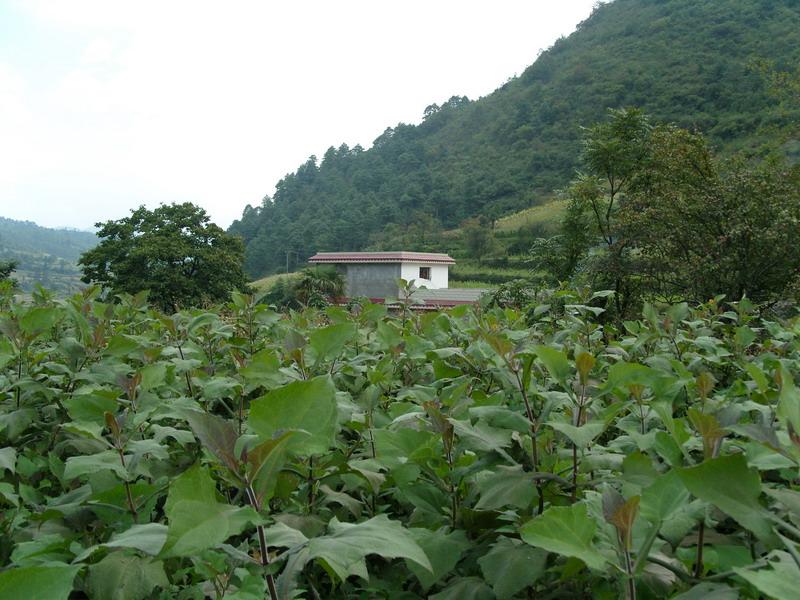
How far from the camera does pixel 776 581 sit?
0.52 metres

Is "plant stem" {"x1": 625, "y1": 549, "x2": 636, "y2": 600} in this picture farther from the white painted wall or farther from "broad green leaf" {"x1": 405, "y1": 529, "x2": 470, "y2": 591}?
the white painted wall

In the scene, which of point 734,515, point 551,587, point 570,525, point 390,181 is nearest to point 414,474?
point 551,587

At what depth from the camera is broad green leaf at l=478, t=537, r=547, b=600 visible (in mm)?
783

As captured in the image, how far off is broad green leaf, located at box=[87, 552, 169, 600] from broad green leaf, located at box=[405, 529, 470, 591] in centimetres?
35

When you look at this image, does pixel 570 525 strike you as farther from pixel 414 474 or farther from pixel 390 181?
pixel 390 181

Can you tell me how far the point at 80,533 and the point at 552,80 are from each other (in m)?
80.3

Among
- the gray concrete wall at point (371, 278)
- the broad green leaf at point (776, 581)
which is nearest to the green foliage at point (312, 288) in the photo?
the gray concrete wall at point (371, 278)

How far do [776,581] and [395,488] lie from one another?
0.72 m

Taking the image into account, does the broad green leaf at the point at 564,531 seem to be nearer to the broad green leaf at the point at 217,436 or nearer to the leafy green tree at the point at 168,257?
the broad green leaf at the point at 217,436

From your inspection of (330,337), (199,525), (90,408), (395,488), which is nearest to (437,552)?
(395,488)

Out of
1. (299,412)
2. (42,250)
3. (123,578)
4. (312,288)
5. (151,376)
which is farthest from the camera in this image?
(42,250)

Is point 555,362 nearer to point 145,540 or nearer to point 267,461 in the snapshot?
point 267,461

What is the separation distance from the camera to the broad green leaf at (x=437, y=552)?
0.86 meters

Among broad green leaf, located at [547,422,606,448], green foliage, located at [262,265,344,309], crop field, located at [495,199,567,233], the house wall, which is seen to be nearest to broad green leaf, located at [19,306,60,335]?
broad green leaf, located at [547,422,606,448]
